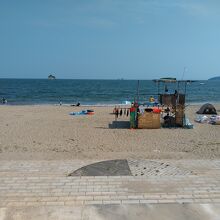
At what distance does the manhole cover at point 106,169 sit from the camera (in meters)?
7.25

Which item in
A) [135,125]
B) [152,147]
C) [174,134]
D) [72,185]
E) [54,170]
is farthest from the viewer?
[135,125]

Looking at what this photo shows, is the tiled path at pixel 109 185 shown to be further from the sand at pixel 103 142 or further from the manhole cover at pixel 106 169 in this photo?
the sand at pixel 103 142

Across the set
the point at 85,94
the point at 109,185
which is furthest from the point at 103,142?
the point at 85,94

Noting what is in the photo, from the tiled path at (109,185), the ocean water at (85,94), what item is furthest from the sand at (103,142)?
the ocean water at (85,94)

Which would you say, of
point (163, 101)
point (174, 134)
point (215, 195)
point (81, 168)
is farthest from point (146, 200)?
point (163, 101)

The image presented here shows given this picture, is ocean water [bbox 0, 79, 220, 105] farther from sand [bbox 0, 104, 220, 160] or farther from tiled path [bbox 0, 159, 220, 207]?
tiled path [bbox 0, 159, 220, 207]

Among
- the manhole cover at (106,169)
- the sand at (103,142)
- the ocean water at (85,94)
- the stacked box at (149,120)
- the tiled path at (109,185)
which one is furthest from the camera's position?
the ocean water at (85,94)

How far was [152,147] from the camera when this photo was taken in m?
11.6

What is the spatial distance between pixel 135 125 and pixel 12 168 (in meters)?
9.19

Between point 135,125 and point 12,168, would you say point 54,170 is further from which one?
point 135,125

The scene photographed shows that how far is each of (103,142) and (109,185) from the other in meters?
6.13

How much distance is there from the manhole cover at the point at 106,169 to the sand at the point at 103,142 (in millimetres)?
1617

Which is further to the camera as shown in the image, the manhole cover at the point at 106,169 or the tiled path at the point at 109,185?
the manhole cover at the point at 106,169

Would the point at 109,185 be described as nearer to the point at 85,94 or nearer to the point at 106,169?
the point at 106,169
